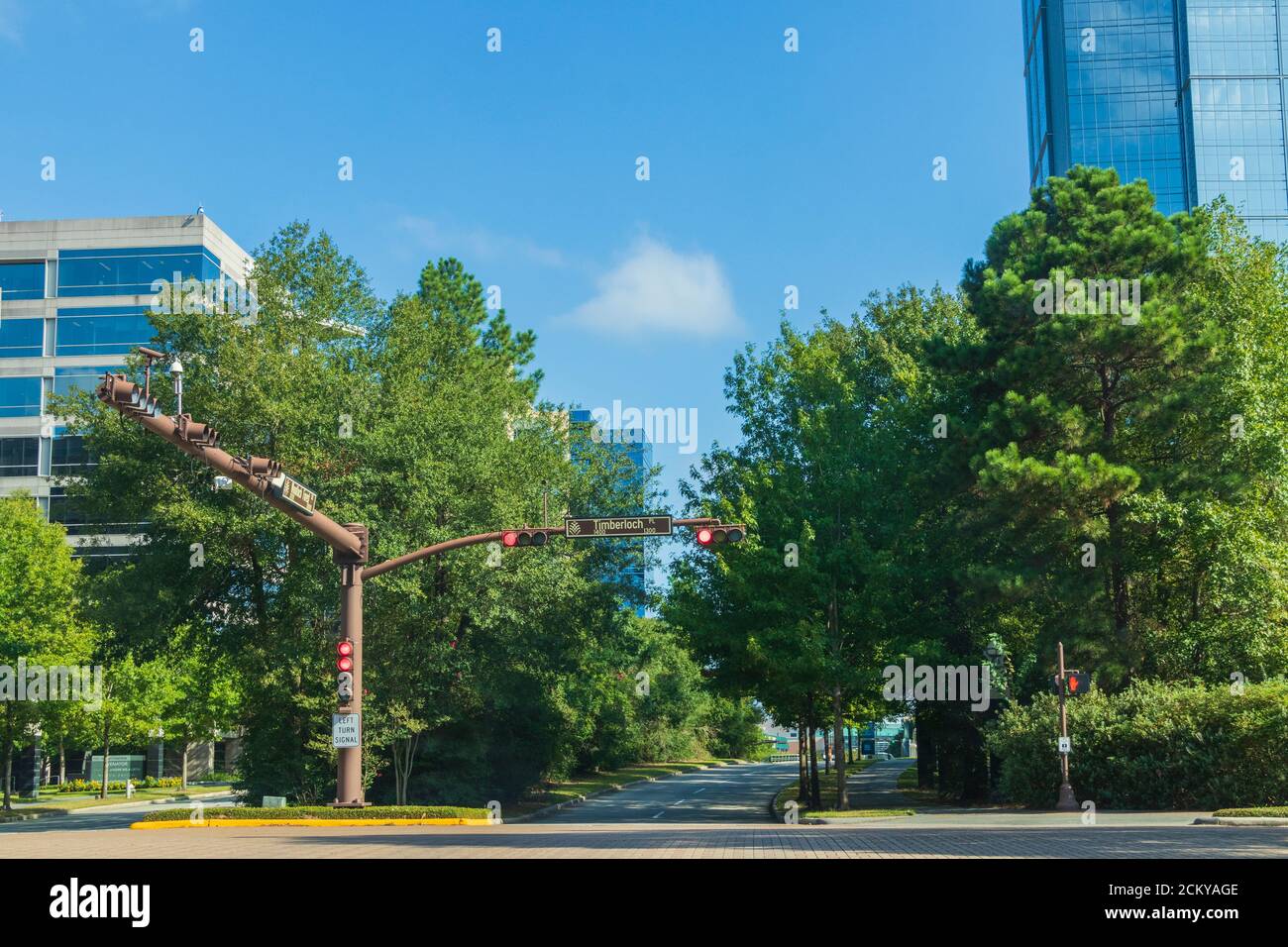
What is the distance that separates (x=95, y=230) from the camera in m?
78.2

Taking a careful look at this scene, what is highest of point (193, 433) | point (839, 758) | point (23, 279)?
point (23, 279)

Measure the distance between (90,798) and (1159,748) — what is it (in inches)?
1800

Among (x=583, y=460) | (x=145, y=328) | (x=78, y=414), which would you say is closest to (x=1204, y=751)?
(x=583, y=460)

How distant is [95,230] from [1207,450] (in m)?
70.1

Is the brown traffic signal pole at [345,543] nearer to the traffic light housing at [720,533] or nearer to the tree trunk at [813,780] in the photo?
the traffic light housing at [720,533]

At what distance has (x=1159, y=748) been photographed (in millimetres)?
30047

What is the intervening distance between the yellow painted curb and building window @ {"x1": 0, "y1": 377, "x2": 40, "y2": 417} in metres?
58.8

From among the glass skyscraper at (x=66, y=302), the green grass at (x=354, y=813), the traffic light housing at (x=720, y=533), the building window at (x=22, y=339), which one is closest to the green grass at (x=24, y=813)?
the green grass at (x=354, y=813)

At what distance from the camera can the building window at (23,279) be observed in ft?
258

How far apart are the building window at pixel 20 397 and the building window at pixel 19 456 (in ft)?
5.52

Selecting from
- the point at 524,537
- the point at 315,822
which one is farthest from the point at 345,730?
the point at 524,537

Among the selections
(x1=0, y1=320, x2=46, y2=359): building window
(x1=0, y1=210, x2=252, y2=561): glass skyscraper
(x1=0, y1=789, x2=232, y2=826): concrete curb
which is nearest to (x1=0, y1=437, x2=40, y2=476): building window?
(x1=0, y1=210, x2=252, y2=561): glass skyscraper

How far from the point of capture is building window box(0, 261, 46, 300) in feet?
258

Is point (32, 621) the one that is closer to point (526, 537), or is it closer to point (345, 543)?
point (345, 543)
